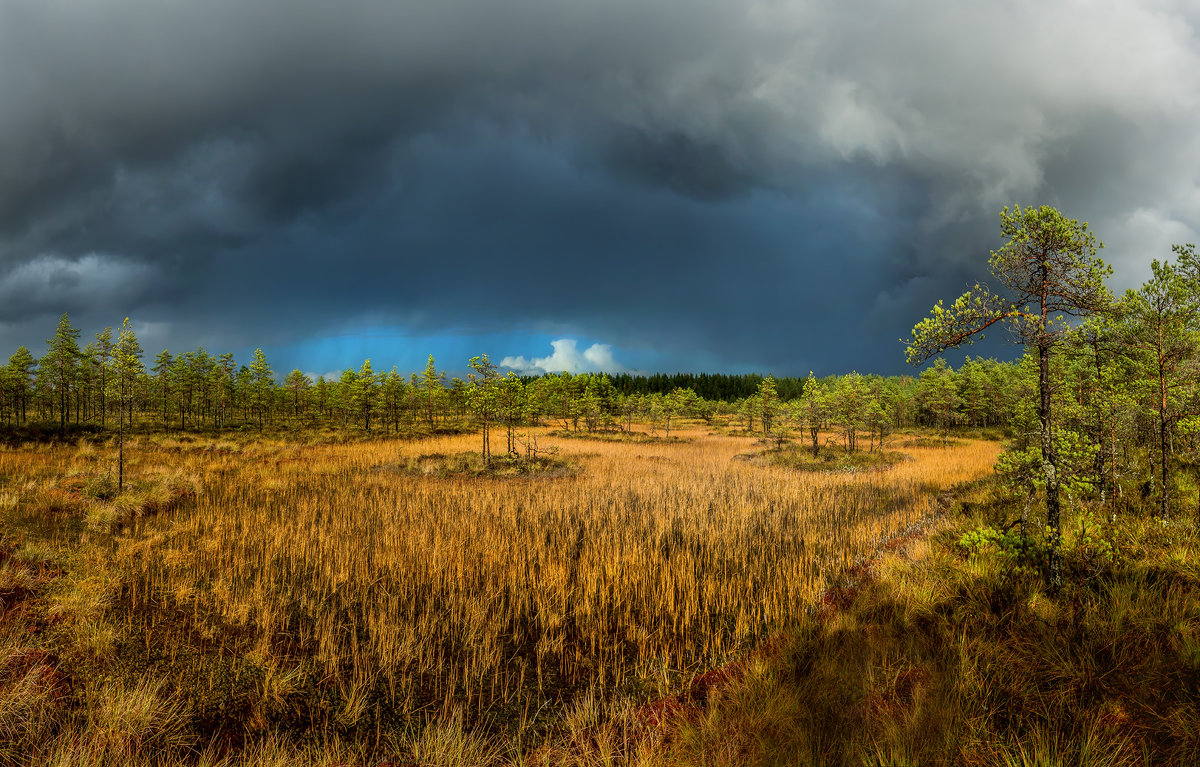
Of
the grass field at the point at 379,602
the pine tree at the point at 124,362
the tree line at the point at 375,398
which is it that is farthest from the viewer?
the tree line at the point at 375,398

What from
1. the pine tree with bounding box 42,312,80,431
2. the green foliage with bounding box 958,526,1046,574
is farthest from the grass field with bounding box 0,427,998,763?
the pine tree with bounding box 42,312,80,431

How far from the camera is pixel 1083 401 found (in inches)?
400

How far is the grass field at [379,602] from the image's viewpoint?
172 inches

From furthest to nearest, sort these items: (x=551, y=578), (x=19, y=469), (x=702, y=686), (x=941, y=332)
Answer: (x=19, y=469), (x=551, y=578), (x=941, y=332), (x=702, y=686)

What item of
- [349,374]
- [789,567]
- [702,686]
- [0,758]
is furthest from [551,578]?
[349,374]

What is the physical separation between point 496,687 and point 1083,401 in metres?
13.9

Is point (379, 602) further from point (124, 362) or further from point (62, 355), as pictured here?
point (62, 355)

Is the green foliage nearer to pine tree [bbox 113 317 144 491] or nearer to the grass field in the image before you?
the grass field

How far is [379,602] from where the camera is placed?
22.0 feet

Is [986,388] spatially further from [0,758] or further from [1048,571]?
[0,758]

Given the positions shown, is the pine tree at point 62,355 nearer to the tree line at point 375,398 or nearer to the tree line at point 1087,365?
the tree line at point 375,398

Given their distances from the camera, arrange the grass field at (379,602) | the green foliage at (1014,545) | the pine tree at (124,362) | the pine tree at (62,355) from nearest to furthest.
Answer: the grass field at (379,602) < the green foliage at (1014,545) < the pine tree at (124,362) < the pine tree at (62,355)

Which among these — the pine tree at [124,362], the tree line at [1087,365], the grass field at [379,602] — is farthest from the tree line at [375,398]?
the tree line at [1087,365]

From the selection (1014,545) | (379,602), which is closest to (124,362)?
(379,602)
